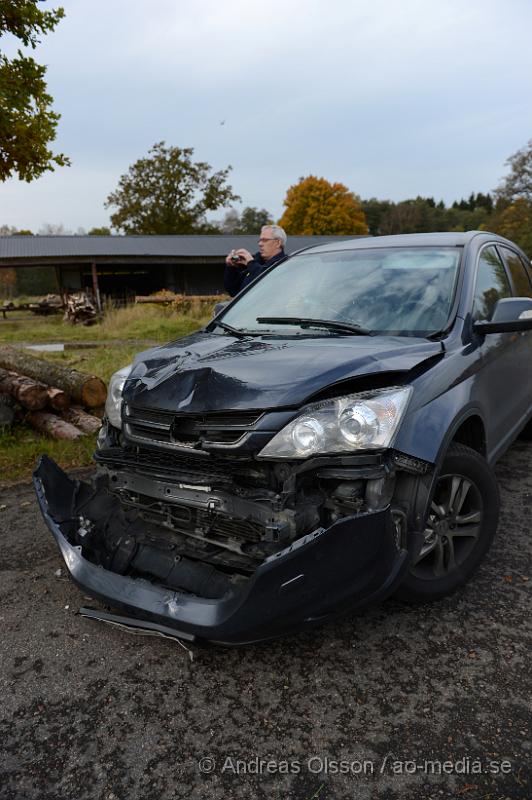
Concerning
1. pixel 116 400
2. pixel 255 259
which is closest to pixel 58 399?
pixel 255 259

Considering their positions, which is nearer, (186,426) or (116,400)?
(186,426)

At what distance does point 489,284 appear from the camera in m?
3.53

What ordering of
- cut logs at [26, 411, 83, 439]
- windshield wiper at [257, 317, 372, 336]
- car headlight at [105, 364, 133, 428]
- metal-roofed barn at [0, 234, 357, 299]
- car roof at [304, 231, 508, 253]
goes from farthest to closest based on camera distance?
metal-roofed barn at [0, 234, 357, 299] < cut logs at [26, 411, 83, 439] < car roof at [304, 231, 508, 253] < windshield wiper at [257, 317, 372, 336] < car headlight at [105, 364, 133, 428]

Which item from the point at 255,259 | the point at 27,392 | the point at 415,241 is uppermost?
the point at 415,241

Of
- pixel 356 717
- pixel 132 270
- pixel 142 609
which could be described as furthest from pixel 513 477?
pixel 132 270

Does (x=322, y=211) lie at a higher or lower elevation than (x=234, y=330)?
higher

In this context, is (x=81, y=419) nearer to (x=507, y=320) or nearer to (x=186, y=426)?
(x=186, y=426)

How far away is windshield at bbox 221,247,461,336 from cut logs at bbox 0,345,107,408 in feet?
9.89

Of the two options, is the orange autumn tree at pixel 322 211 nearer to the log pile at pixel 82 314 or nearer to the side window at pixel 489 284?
the log pile at pixel 82 314

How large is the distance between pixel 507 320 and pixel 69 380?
486 cm

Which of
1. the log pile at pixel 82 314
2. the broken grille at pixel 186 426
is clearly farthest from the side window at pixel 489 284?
the log pile at pixel 82 314

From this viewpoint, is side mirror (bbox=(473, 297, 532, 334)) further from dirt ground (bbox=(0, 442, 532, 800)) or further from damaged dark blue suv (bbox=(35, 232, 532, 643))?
dirt ground (bbox=(0, 442, 532, 800))

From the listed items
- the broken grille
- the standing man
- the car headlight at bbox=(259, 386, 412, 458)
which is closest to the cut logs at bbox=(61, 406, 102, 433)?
the standing man

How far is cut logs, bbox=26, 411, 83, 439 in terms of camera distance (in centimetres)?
563
